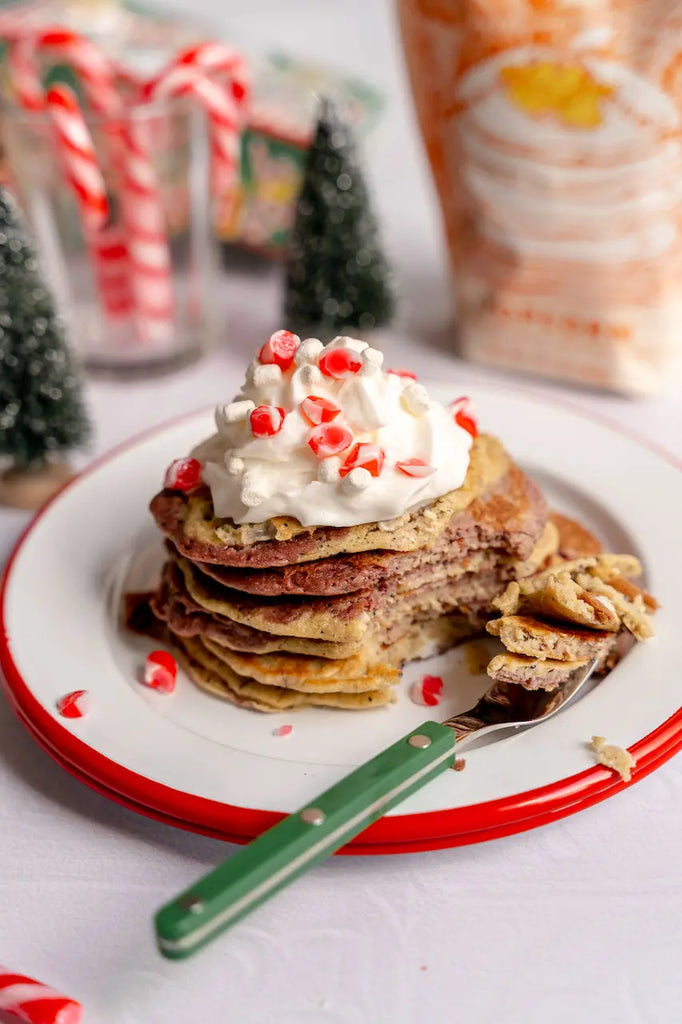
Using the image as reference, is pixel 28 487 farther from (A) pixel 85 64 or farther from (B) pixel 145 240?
(A) pixel 85 64

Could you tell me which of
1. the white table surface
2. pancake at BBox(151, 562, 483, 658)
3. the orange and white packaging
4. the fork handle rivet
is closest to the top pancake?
pancake at BBox(151, 562, 483, 658)

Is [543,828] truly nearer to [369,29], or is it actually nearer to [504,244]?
[504,244]

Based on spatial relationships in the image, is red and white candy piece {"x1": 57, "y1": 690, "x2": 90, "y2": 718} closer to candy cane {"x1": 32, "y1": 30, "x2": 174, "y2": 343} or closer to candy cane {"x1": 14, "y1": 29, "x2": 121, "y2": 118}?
candy cane {"x1": 32, "y1": 30, "x2": 174, "y2": 343}

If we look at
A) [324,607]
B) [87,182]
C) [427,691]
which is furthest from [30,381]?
[427,691]

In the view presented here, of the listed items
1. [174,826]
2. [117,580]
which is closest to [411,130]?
[117,580]

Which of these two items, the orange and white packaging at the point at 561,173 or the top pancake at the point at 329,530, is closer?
the top pancake at the point at 329,530

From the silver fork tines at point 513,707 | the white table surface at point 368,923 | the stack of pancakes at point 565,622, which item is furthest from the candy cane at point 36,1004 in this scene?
the stack of pancakes at point 565,622

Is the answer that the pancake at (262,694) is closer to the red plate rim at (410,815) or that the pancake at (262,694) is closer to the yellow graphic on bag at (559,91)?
the red plate rim at (410,815)
